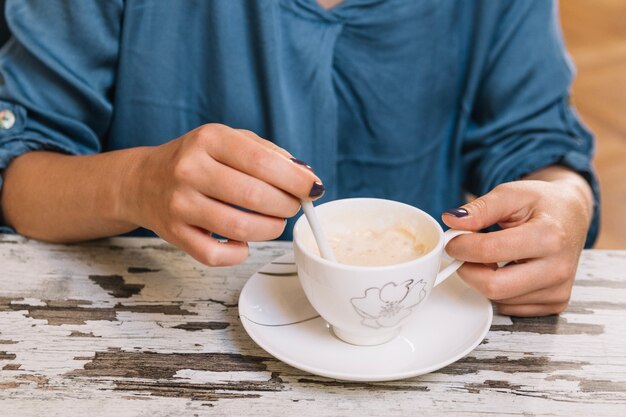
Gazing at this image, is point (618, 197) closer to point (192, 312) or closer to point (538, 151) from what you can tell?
point (538, 151)

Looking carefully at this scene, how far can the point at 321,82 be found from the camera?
103cm

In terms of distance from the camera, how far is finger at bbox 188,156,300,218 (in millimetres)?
646

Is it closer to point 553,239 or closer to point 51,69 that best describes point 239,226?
point 553,239

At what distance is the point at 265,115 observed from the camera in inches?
40.6

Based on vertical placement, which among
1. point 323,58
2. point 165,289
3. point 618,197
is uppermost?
point 323,58

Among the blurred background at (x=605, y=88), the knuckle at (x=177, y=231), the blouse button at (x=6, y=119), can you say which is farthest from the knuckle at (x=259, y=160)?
the blurred background at (x=605, y=88)

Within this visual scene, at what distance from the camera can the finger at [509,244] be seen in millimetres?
690

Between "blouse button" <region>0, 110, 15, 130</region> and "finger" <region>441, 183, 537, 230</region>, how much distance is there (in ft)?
1.85

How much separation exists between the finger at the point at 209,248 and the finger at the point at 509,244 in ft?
0.67

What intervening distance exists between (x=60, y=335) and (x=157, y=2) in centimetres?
47

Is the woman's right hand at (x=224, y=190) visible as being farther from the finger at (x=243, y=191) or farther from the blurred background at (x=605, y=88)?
the blurred background at (x=605, y=88)

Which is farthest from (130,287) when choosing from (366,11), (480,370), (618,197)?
(618,197)

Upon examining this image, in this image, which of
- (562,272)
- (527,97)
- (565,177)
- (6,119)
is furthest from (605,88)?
(6,119)

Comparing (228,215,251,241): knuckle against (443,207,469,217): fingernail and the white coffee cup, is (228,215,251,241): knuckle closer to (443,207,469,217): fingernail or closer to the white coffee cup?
the white coffee cup
